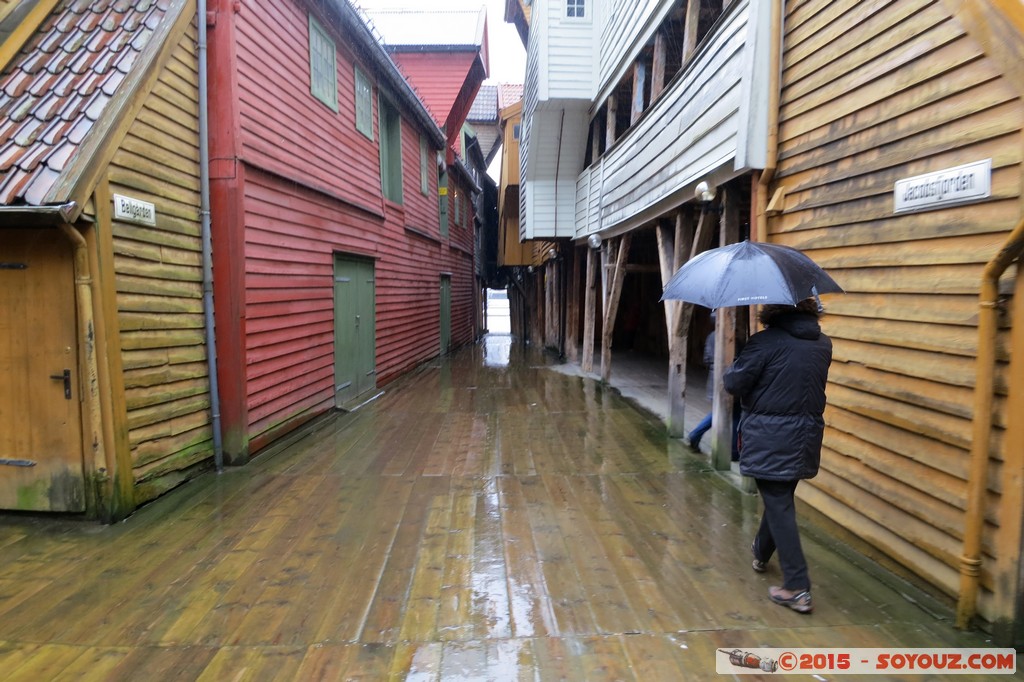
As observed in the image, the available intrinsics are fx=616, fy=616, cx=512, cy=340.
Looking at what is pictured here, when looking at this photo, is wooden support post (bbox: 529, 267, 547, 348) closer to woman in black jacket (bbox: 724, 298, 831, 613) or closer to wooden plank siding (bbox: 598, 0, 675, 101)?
wooden plank siding (bbox: 598, 0, 675, 101)

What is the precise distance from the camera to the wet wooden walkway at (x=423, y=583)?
2.64m

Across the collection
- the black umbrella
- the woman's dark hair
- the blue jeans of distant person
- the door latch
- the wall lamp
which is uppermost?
the wall lamp

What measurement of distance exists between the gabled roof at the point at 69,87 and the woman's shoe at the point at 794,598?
4.54 m

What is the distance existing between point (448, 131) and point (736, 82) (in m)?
12.5

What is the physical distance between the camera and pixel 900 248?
3.21 metres

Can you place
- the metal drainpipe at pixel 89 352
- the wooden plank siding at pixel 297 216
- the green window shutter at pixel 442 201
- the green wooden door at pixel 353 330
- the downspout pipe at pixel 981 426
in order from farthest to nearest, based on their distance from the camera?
the green window shutter at pixel 442 201, the green wooden door at pixel 353 330, the wooden plank siding at pixel 297 216, the metal drainpipe at pixel 89 352, the downspout pipe at pixel 981 426

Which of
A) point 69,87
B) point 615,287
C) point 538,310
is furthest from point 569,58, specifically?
point 538,310

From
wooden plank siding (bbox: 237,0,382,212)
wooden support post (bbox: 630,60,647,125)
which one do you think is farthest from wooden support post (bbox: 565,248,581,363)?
wooden plank siding (bbox: 237,0,382,212)

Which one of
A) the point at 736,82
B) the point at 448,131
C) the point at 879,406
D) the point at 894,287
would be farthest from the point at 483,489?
the point at 448,131

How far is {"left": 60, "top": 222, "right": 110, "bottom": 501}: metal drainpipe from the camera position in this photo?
3.96 metres

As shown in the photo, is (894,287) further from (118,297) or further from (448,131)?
(448,131)

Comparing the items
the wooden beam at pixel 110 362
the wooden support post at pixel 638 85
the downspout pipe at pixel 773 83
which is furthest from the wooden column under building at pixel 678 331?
the wooden beam at pixel 110 362

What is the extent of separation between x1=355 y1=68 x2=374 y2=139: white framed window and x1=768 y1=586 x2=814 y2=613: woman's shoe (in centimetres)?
815

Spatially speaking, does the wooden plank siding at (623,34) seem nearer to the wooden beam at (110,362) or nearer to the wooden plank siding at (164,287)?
the wooden plank siding at (164,287)
